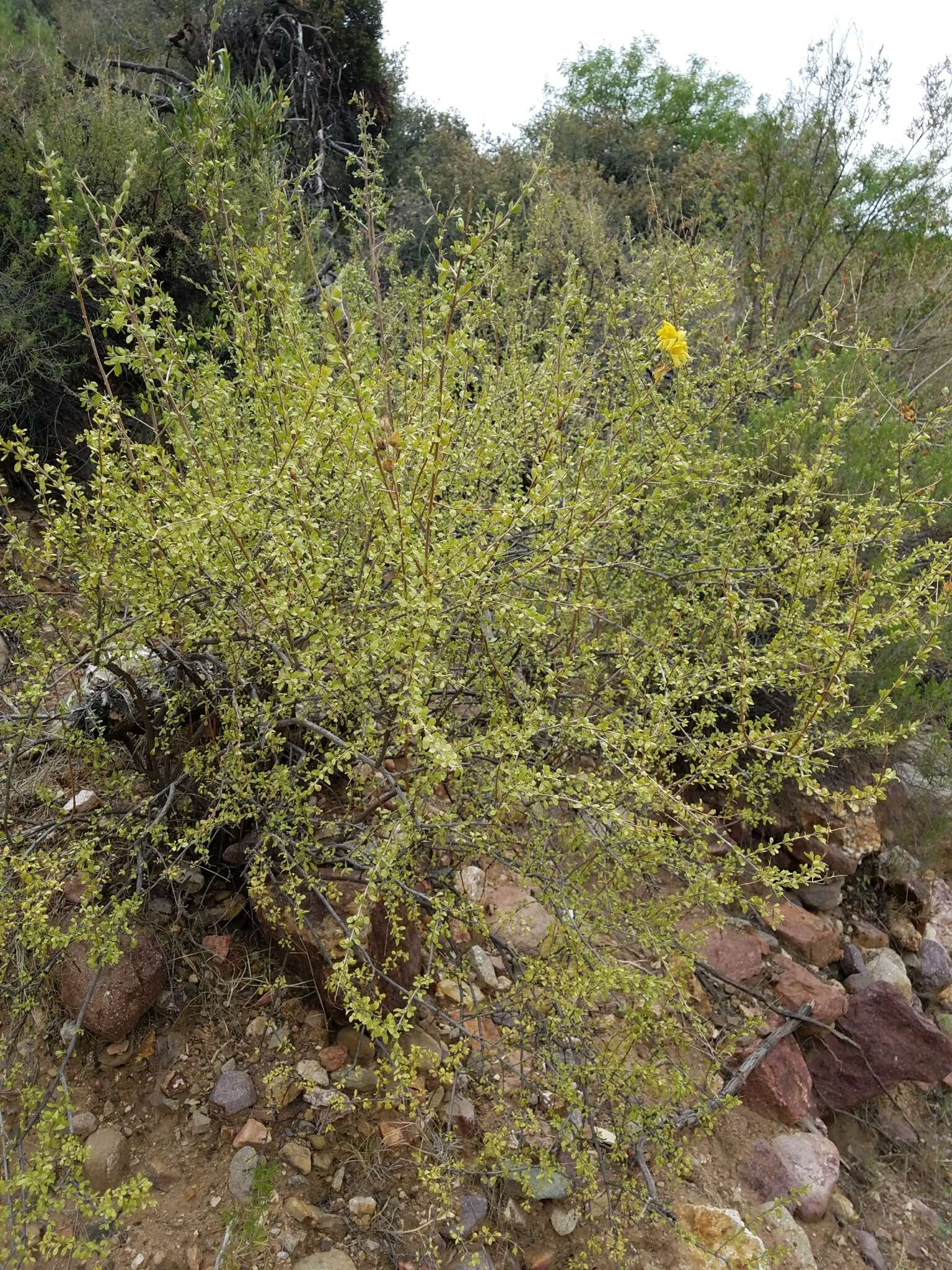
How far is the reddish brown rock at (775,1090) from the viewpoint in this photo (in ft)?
8.71

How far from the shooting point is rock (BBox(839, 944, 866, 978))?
3.39 m

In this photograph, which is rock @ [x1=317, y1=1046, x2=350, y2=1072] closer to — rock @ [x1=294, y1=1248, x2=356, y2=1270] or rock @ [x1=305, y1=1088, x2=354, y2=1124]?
rock @ [x1=305, y1=1088, x2=354, y2=1124]

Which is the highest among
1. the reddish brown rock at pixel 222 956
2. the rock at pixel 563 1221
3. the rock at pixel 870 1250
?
the reddish brown rock at pixel 222 956

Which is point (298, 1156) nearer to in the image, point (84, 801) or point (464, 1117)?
point (464, 1117)

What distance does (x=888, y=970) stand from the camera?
342 centimetres

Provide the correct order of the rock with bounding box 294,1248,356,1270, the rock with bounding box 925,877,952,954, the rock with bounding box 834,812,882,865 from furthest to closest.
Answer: the rock with bounding box 925,877,952,954, the rock with bounding box 834,812,882,865, the rock with bounding box 294,1248,356,1270

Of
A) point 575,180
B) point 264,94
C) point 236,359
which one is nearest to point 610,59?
point 575,180

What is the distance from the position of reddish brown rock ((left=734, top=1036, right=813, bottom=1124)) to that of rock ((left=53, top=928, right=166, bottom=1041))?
1.93 metres

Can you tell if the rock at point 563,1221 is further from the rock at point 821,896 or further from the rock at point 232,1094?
the rock at point 821,896

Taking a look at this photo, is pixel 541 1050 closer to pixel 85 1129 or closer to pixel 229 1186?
pixel 229 1186

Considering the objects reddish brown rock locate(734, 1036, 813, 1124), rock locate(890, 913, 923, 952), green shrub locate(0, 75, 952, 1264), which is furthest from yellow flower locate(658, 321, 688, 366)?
rock locate(890, 913, 923, 952)

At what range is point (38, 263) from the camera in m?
3.75

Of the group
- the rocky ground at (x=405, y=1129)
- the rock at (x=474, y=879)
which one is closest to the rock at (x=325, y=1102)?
the rocky ground at (x=405, y=1129)

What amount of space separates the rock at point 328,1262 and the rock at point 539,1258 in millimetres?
446
